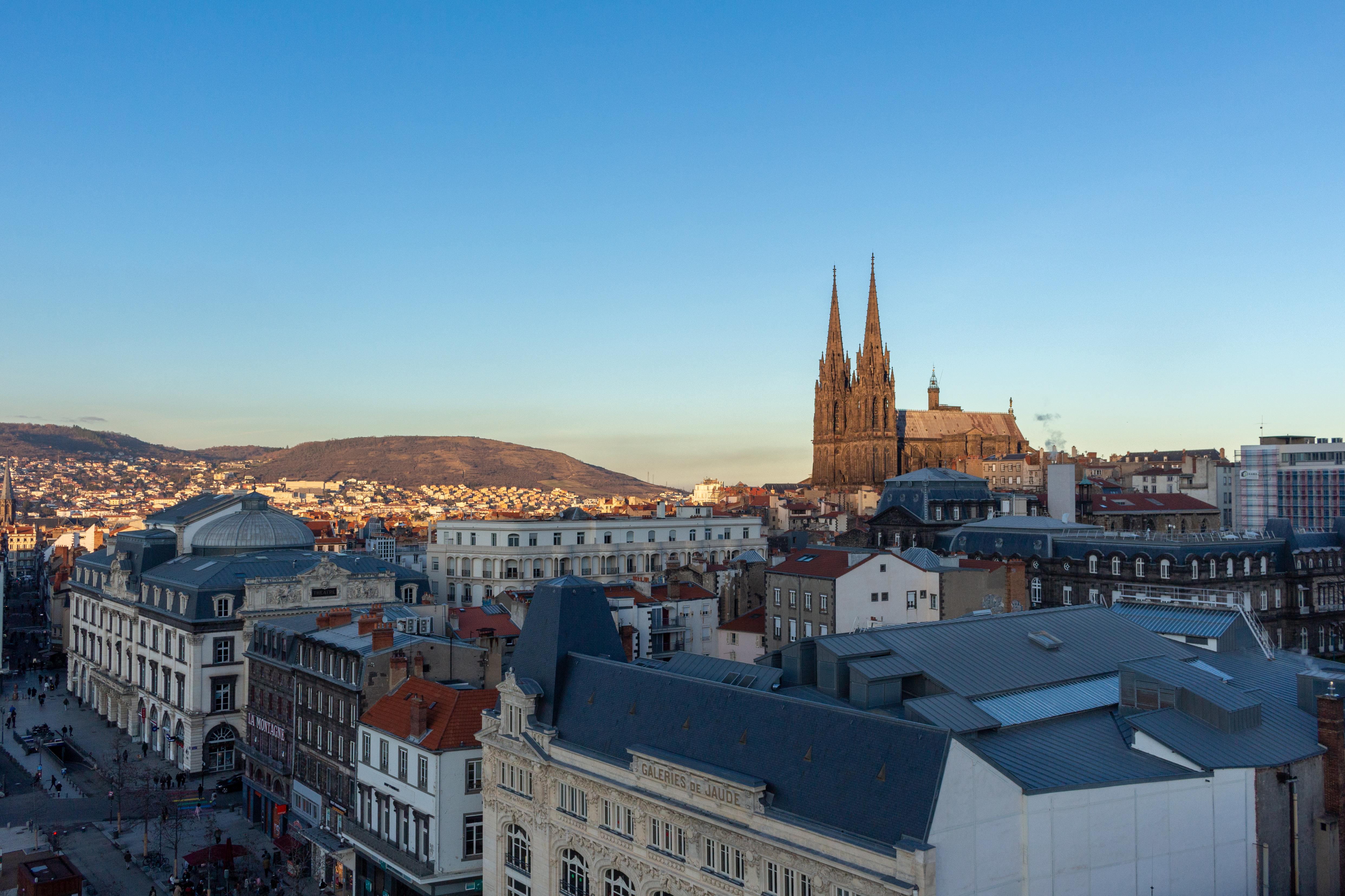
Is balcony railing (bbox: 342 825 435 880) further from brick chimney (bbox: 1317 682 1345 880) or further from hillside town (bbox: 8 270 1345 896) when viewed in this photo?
brick chimney (bbox: 1317 682 1345 880)

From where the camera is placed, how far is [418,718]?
44.0 m

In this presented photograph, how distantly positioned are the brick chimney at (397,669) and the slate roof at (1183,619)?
34263 mm

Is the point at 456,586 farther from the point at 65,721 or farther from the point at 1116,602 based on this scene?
the point at 1116,602

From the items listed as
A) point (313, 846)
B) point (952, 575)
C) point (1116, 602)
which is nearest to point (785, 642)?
point (952, 575)

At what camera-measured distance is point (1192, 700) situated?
34.7 metres

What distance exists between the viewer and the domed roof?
79.7 m

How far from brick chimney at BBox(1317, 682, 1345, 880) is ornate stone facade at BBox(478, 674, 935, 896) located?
20.0 metres

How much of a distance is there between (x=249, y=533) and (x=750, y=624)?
134 ft

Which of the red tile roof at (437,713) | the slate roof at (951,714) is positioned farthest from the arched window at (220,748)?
the slate roof at (951,714)

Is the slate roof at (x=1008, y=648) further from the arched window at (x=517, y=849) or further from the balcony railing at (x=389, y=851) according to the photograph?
the balcony railing at (x=389, y=851)

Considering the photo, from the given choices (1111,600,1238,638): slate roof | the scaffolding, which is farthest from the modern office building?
(1111,600,1238,638): slate roof

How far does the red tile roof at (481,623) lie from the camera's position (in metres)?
68.0

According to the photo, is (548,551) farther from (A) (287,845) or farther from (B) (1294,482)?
(B) (1294,482)

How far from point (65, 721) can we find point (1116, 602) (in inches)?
3155
